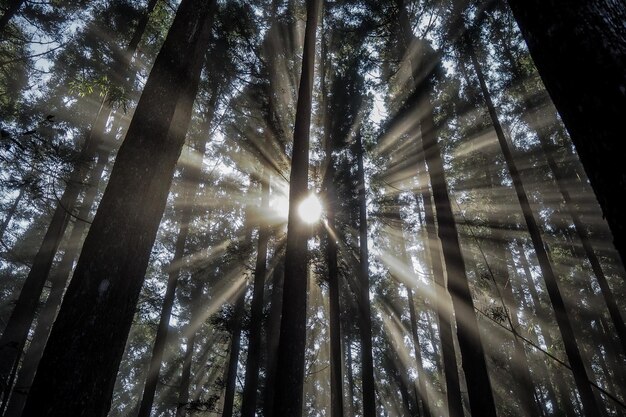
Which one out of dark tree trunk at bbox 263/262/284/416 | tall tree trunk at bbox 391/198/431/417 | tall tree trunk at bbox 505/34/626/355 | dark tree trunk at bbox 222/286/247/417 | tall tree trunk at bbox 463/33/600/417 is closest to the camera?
tall tree trunk at bbox 463/33/600/417

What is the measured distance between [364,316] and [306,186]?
22.7ft

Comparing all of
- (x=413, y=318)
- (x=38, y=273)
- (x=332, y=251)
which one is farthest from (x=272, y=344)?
(x=413, y=318)

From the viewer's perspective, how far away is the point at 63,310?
2762 mm

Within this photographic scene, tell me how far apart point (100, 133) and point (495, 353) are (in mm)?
25976

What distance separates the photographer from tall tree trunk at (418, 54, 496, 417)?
602 cm

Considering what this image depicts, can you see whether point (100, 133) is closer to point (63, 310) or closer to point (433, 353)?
point (63, 310)

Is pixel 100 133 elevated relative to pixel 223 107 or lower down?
lower down

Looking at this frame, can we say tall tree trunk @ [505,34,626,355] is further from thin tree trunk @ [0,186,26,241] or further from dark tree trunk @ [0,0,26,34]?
thin tree trunk @ [0,186,26,241]

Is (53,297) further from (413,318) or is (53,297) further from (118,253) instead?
(413,318)

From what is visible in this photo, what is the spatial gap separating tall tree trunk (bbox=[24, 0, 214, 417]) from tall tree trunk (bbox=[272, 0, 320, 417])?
2.99 meters

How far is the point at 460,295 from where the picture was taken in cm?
680

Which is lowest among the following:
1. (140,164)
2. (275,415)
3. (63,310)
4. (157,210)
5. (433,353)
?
(275,415)

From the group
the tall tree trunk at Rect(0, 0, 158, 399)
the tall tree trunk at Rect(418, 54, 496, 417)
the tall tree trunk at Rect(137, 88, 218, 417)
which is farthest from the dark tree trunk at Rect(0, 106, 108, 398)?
the tall tree trunk at Rect(418, 54, 496, 417)

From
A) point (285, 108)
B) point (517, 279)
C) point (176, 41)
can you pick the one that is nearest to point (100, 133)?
point (285, 108)
